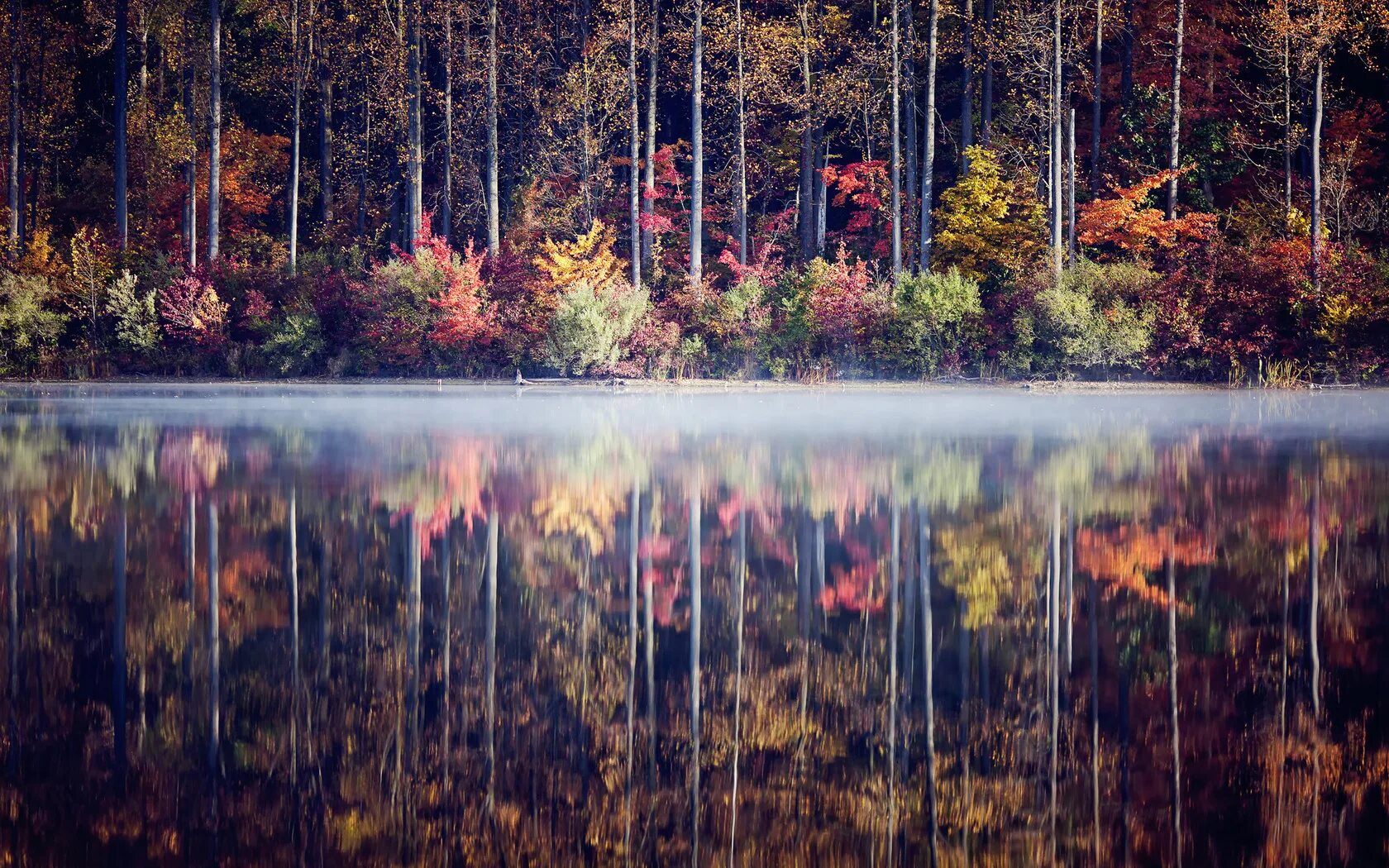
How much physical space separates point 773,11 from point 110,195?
2773cm

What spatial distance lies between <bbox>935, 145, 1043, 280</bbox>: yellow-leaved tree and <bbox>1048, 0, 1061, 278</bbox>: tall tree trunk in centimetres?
158

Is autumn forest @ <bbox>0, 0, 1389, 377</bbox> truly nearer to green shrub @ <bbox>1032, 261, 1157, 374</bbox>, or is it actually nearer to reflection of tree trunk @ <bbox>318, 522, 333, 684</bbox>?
green shrub @ <bbox>1032, 261, 1157, 374</bbox>

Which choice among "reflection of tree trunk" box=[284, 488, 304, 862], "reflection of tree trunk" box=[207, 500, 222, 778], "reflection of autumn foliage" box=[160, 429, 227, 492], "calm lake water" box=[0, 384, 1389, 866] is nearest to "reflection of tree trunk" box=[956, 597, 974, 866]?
"calm lake water" box=[0, 384, 1389, 866]

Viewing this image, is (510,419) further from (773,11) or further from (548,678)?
(773,11)

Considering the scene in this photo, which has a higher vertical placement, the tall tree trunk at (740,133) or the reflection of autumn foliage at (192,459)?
the tall tree trunk at (740,133)

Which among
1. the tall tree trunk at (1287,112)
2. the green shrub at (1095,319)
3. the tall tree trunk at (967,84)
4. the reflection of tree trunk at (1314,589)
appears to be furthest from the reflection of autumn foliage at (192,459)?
the tall tree trunk at (1287,112)

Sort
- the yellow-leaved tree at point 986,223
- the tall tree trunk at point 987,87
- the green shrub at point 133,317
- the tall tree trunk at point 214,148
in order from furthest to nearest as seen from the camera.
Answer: the tall tree trunk at point 987,87, the tall tree trunk at point 214,148, the green shrub at point 133,317, the yellow-leaved tree at point 986,223

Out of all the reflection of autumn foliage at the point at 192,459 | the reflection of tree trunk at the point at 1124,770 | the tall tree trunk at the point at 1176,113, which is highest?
the tall tree trunk at the point at 1176,113

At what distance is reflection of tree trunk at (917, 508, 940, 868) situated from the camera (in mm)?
4828

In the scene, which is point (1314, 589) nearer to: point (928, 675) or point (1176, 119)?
point (928, 675)

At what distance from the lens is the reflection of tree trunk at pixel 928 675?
483 centimetres

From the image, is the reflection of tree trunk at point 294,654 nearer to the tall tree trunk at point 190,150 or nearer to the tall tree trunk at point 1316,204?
the tall tree trunk at point 1316,204

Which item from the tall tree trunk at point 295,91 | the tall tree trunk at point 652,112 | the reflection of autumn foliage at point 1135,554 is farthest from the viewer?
the tall tree trunk at point 295,91

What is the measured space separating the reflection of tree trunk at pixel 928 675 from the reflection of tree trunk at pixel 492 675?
1.51 meters
